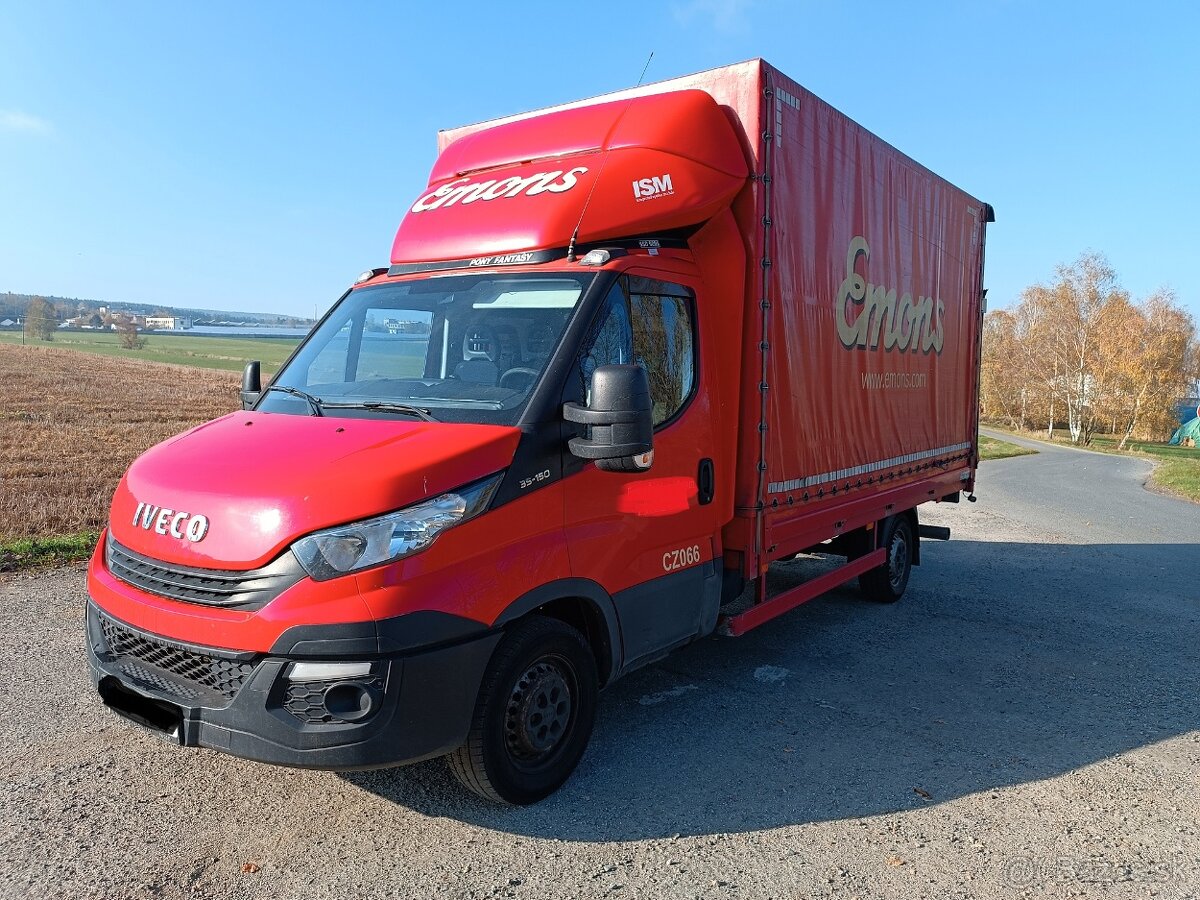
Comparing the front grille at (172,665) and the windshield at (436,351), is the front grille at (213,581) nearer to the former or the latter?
the front grille at (172,665)

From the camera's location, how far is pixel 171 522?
134 inches

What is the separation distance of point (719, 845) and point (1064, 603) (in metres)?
6.06

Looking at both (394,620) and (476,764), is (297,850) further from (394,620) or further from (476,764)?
(394,620)

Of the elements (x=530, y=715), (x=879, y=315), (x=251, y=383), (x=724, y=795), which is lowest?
(x=724, y=795)

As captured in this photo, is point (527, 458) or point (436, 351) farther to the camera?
point (436, 351)

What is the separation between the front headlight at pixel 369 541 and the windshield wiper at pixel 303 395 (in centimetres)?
104

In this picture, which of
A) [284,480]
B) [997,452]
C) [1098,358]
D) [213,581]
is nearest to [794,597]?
[284,480]

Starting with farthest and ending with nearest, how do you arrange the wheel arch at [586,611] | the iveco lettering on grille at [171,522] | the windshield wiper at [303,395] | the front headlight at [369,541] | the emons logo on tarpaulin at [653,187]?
the emons logo on tarpaulin at [653,187] → the windshield wiper at [303,395] → the wheel arch at [586,611] → the iveco lettering on grille at [171,522] → the front headlight at [369,541]

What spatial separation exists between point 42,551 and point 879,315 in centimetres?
776

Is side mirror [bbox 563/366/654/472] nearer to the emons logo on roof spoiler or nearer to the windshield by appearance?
the windshield

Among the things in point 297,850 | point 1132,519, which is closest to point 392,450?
point 297,850

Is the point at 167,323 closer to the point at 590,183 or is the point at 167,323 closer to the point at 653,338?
the point at 590,183

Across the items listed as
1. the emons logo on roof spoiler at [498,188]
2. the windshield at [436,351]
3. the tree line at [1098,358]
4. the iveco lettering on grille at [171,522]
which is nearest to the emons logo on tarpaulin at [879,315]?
the emons logo on roof spoiler at [498,188]

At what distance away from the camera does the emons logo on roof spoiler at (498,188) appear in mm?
4590
